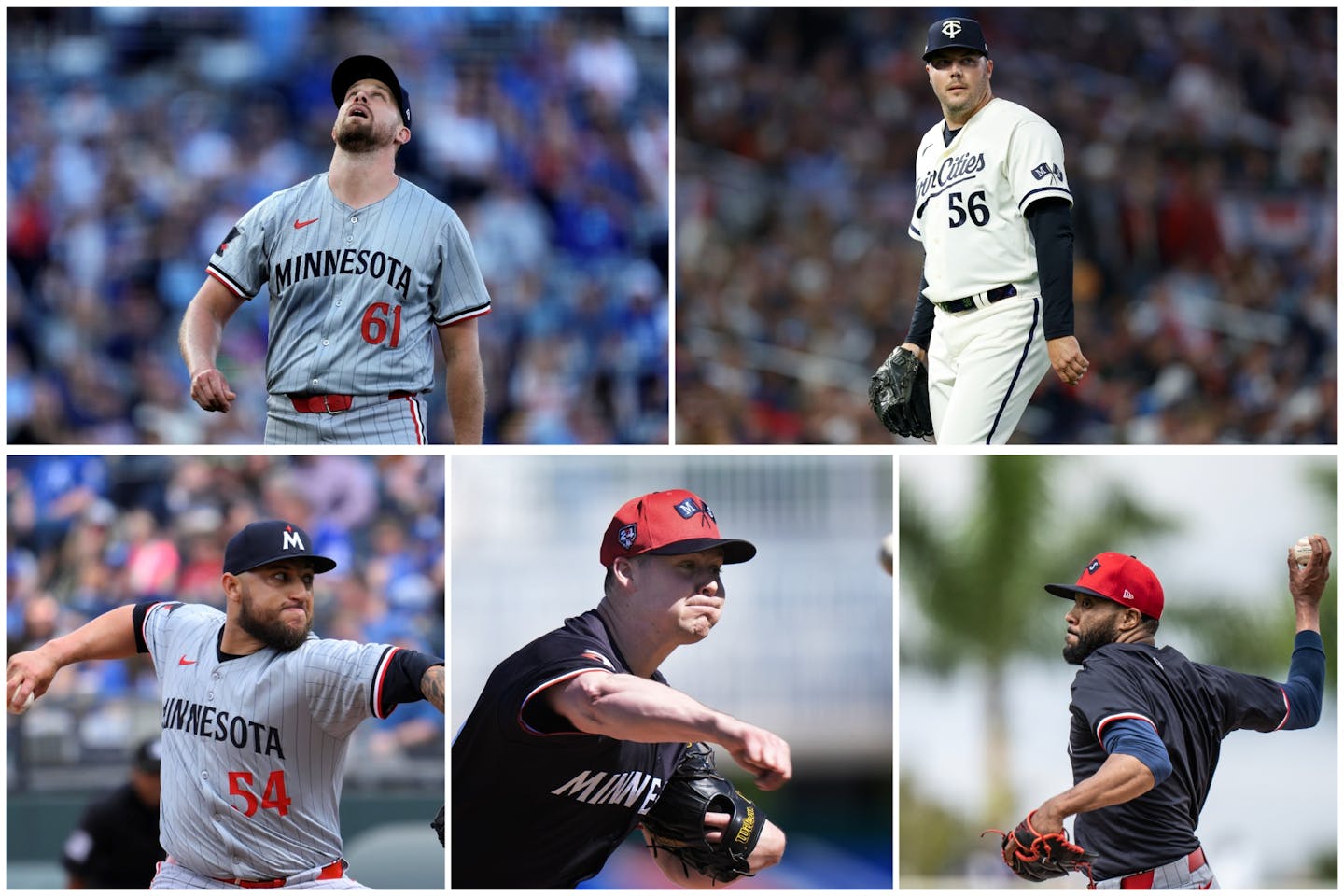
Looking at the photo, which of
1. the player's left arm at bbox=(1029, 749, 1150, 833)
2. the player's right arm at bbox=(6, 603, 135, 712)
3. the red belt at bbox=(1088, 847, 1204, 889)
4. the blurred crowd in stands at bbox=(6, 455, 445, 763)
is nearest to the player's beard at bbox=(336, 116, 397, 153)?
the blurred crowd in stands at bbox=(6, 455, 445, 763)

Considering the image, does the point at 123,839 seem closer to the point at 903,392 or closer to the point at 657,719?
the point at 657,719

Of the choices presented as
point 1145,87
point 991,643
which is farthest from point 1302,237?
point 991,643

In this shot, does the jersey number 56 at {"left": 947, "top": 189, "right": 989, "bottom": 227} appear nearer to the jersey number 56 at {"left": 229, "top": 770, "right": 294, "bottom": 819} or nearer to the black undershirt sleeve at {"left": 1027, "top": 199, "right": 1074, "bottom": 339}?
the black undershirt sleeve at {"left": 1027, "top": 199, "right": 1074, "bottom": 339}

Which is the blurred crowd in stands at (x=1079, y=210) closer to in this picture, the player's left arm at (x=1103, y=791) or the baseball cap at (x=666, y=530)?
the baseball cap at (x=666, y=530)

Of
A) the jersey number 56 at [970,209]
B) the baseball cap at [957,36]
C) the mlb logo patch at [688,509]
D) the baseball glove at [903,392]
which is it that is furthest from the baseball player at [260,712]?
the baseball cap at [957,36]

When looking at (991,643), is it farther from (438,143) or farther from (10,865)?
(438,143)
